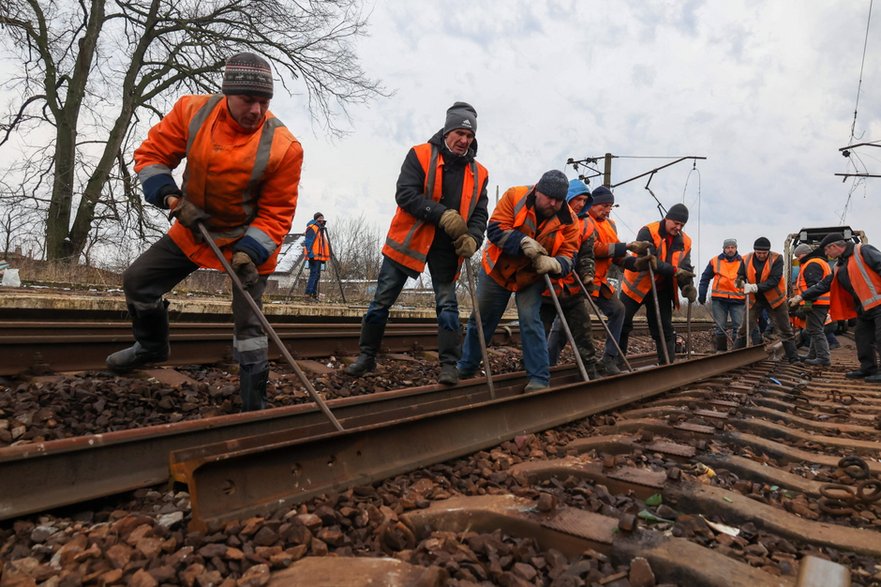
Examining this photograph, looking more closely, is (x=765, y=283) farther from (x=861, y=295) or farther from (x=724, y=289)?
(x=861, y=295)

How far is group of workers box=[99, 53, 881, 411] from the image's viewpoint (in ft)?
10.7

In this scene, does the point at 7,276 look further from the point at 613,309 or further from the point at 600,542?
the point at 600,542

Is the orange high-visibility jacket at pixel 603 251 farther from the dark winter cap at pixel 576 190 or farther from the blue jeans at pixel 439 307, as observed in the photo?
the blue jeans at pixel 439 307

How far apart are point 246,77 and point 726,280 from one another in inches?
381

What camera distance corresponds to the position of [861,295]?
24.1ft

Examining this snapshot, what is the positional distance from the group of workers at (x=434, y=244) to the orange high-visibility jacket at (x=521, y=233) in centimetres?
1

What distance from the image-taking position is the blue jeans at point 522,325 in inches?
189

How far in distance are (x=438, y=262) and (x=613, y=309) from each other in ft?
8.82

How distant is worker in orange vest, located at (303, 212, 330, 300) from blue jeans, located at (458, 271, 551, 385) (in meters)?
9.49

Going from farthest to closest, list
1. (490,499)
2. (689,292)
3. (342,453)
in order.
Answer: (689,292), (342,453), (490,499)

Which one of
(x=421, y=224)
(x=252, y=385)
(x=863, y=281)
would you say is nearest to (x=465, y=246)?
(x=421, y=224)

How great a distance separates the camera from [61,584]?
62.7 inches

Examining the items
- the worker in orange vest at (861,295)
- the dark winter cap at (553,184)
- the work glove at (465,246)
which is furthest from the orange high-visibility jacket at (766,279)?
the work glove at (465,246)

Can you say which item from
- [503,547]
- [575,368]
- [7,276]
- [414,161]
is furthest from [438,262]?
[7,276]
